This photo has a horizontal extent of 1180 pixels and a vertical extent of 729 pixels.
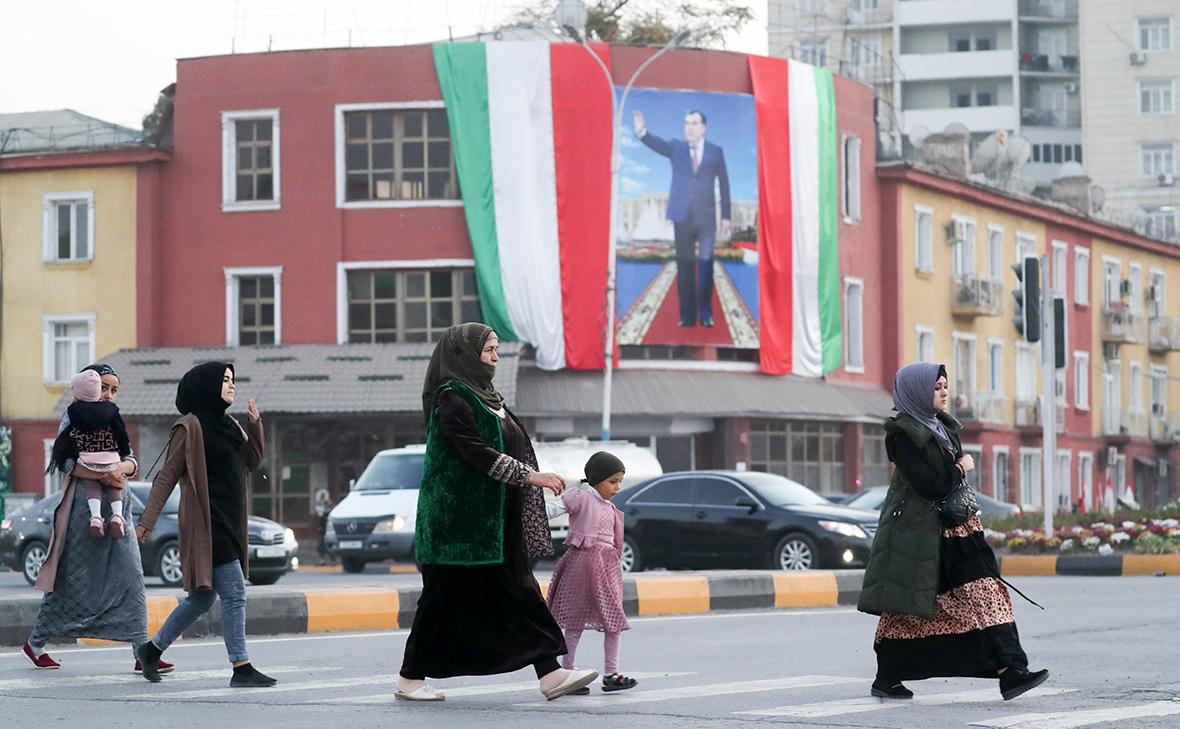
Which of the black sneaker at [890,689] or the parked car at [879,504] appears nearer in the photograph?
the black sneaker at [890,689]

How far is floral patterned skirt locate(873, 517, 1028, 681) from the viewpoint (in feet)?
33.9

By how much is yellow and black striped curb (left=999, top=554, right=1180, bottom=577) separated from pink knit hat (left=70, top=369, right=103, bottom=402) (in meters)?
16.9

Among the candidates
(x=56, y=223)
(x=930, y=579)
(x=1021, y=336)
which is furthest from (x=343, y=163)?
(x=930, y=579)

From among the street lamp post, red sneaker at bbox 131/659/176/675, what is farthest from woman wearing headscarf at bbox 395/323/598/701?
the street lamp post

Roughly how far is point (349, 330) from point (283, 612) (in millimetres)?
28422

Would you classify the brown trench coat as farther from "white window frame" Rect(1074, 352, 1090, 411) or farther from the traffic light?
"white window frame" Rect(1074, 352, 1090, 411)

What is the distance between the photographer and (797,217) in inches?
1829

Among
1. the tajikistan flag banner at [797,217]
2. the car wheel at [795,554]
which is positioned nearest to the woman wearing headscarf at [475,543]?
the car wheel at [795,554]

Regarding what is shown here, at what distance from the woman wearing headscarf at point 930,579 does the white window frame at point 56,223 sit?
123 ft

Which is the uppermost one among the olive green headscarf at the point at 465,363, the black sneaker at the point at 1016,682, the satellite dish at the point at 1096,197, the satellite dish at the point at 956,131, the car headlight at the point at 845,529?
the satellite dish at the point at 956,131

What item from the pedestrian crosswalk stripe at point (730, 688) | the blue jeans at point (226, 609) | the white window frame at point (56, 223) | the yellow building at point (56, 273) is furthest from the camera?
the white window frame at point (56, 223)

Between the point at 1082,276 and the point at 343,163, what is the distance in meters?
26.5

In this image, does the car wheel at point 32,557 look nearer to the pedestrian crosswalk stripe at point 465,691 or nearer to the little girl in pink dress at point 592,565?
the pedestrian crosswalk stripe at point 465,691

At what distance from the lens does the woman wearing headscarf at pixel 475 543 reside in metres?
10.1
